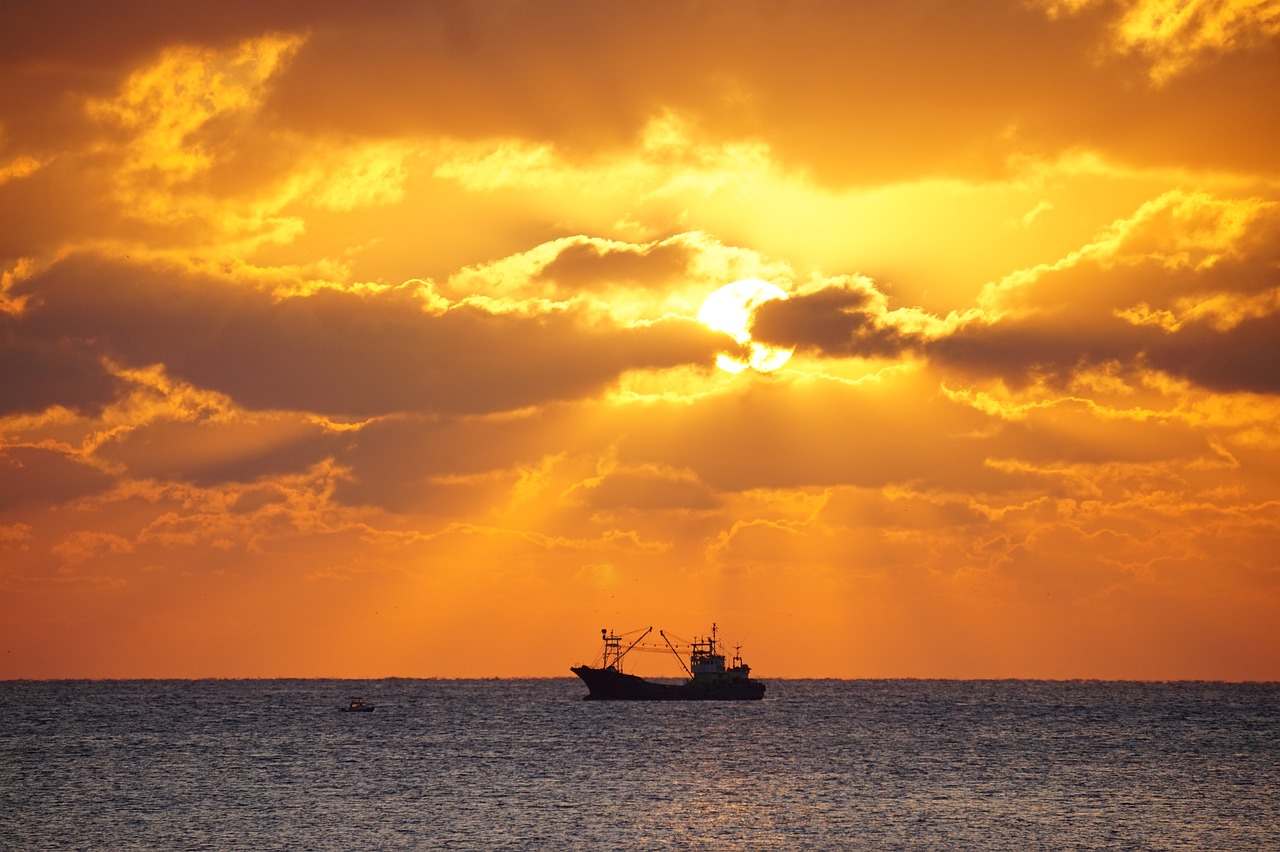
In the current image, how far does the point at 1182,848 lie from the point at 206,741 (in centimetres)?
12716

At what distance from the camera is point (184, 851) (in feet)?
252

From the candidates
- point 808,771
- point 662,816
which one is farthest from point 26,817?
point 808,771

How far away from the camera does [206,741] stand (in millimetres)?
173750

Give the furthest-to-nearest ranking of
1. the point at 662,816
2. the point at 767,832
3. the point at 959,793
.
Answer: the point at 959,793 → the point at 662,816 → the point at 767,832

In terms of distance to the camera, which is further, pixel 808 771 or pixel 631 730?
pixel 631 730

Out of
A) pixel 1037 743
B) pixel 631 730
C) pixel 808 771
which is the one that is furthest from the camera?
pixel 631 730

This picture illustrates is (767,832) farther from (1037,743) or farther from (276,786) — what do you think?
(1037,743)

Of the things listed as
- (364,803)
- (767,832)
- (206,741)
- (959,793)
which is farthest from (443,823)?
(206,741)

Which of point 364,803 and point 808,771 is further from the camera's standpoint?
point 808,771

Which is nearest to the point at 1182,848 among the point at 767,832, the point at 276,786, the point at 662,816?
the point at 767,832

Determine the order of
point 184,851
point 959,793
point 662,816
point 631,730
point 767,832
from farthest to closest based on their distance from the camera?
point 631,730 → point 959,793 → point 662,816 → point 767,832 → point 184,851

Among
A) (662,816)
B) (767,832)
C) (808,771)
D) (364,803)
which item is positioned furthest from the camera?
(808,771)

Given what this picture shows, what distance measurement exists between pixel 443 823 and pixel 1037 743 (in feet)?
337

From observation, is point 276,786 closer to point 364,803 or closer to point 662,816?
point 364,803
